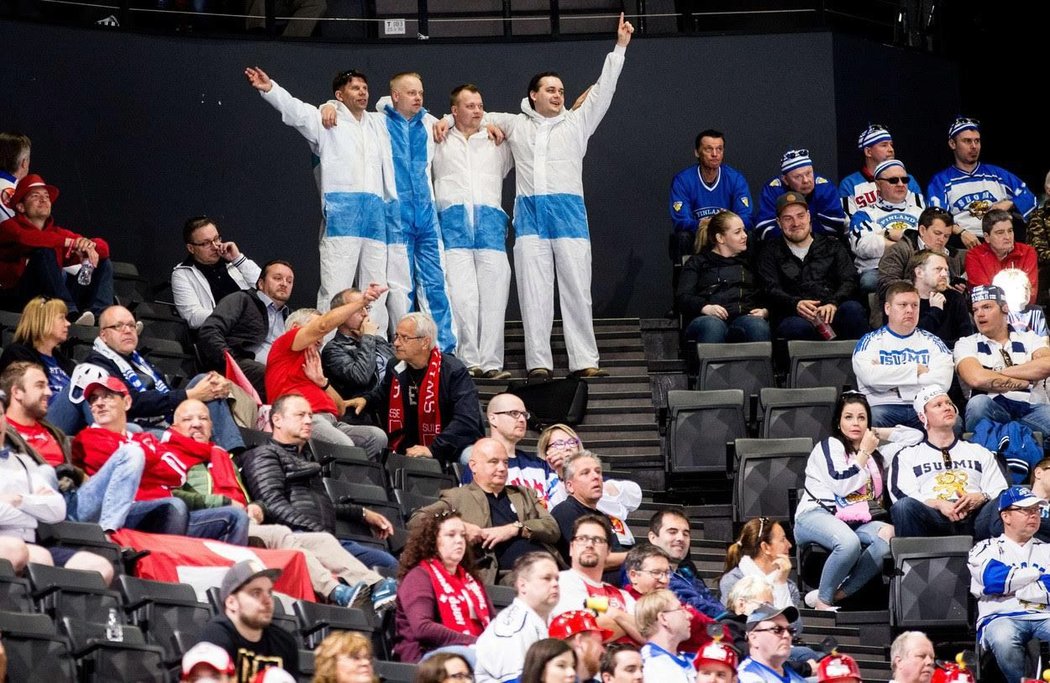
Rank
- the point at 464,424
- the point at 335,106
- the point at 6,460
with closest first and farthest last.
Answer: the point at 6,460, the point at 464,424, the point at 335,106

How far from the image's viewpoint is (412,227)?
37.4ft

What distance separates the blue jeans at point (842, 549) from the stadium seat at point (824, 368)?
64.1 inches

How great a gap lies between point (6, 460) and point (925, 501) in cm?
419

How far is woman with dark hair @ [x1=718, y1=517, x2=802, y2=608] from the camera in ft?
28.6

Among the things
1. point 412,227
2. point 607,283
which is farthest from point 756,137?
point 412,227

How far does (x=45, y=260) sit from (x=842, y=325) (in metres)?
4.27

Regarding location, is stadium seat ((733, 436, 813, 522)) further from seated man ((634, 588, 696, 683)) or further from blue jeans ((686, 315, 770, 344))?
seated man ((634, 588, 696, 683))

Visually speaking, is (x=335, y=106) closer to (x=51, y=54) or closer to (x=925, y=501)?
(x=51, y=54)

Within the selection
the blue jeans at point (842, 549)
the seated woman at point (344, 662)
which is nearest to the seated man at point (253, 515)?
the seated woman at point (344, 662)

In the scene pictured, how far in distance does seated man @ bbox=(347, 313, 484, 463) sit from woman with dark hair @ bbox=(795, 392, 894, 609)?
5.29ft

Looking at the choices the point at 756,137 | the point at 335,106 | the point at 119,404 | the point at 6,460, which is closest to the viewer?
the point at 6,460

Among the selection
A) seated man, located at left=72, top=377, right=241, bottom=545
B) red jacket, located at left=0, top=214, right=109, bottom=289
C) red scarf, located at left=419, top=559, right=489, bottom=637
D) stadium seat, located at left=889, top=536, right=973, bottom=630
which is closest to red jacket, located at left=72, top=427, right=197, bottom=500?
seated man, located at left=72, top=377, right=241, bottom=545

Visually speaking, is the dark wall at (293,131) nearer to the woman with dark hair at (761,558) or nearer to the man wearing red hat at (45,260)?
the man wearing red hat at (45,260)

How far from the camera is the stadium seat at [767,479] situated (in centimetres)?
985
